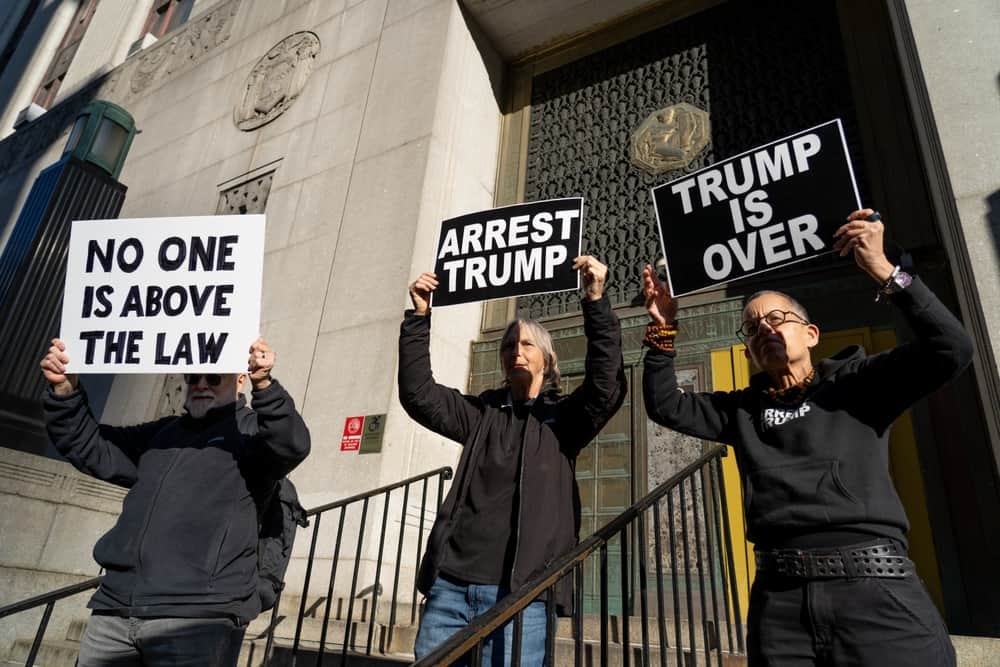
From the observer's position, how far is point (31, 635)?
4.76 metres

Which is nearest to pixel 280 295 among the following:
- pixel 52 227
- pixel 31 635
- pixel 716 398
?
pixel 52 227

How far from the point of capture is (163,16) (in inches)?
609

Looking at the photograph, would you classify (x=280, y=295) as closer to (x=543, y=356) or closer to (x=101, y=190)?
(x=101, y=190)

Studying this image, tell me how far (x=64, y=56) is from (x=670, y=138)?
18306 millimetres

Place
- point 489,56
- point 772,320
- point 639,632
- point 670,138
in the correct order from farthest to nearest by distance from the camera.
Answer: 1. point 489,56
2. point 670,138
3. point 639,632
4. point 772,320

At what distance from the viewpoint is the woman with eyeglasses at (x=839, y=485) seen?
1.60m

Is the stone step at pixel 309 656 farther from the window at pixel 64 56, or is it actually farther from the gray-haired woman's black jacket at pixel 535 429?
the window at pixel 64 56

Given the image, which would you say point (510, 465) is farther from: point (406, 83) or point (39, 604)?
point (406, 83)

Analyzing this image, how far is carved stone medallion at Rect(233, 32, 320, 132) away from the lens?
31.4 feet

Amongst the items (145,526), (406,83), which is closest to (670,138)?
(406,83)

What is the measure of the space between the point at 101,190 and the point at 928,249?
9739mm

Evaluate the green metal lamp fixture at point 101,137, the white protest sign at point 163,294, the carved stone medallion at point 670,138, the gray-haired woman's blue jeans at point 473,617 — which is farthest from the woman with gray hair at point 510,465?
the green metal lamp fixture at point 101,137

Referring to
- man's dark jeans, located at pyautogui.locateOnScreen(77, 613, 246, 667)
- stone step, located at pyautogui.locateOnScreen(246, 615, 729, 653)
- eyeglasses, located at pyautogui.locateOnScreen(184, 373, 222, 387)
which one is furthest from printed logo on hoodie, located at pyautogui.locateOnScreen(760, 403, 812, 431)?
stone step, located at pyautogui.locateOnScreen(246, 615, 729, 653)

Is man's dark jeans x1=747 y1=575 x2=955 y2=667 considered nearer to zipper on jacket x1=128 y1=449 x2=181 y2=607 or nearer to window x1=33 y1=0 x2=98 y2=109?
zipper on jacket x1=128 y1=449 x2=181 y2=607
